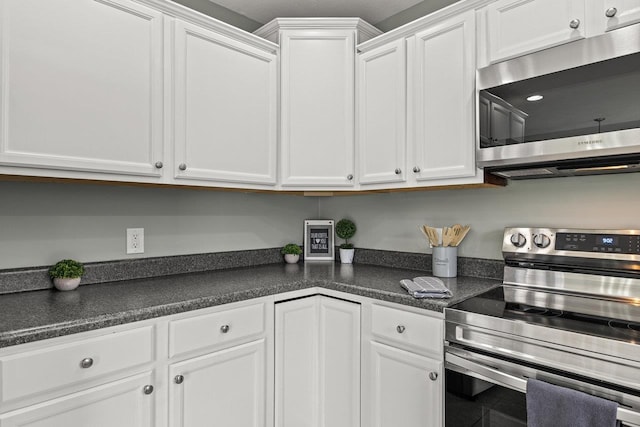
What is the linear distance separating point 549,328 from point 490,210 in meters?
0.86

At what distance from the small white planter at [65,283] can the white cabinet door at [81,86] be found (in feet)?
1.56

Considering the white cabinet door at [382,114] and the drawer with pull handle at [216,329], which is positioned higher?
the white cabinet door at [382,114]

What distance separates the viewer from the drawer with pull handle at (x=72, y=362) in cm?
111

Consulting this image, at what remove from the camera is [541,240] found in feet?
5.63

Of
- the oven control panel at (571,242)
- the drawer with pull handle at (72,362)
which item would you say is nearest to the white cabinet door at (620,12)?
the oven control panel at (571,242)

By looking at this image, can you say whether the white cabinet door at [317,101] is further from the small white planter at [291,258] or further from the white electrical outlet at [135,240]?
the white electrical outlet at [135,240]

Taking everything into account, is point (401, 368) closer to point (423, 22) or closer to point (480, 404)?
point (480, 404)

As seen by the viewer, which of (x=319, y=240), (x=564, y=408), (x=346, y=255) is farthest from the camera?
(x=319, y=240)

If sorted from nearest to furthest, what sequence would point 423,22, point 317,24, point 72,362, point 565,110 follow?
1. point 72,362
2. point 565,110
3. point 423,22
4. point 317,24

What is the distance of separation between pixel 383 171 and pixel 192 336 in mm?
1213

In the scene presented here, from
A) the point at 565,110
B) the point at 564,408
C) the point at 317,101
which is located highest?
the point at 317,101

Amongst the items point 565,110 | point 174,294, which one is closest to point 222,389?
point 174,294

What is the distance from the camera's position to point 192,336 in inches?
58.7

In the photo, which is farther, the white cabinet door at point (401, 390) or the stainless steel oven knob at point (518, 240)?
the stainless steel oven knob at point (518, 240)
